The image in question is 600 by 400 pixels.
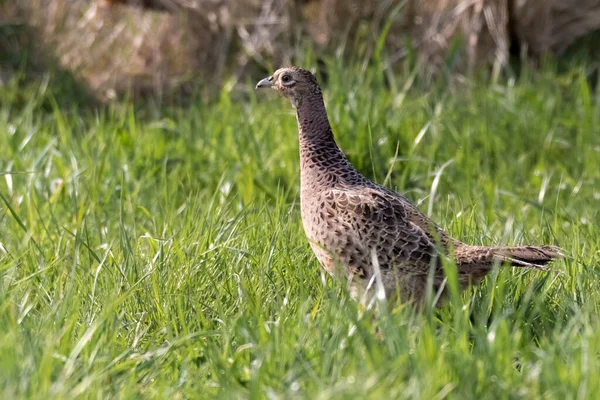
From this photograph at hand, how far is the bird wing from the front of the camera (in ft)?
14.3

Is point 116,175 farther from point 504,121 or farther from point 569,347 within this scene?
point 569,347

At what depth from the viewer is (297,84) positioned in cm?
497

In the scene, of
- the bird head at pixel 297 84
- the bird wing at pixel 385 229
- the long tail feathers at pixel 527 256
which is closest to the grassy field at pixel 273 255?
the long tail feathers at pixel 527 256

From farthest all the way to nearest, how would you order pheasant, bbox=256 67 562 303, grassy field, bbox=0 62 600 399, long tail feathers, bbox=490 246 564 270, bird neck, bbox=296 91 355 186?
bird neck, bbox=296 91 355 186 → pheasant, bbox=256 67 562 303 → long tail feathers, bbox=490 246 564 270 → grassy field, bbox=0 62 600 399

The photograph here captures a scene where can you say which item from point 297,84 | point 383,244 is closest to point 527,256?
point 383,244

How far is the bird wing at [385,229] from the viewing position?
435 centimetres

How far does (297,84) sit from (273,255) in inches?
35.8

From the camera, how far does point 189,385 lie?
11.1ft

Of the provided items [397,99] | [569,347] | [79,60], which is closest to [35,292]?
[569,347]

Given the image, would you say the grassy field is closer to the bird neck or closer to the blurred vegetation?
the bird neck

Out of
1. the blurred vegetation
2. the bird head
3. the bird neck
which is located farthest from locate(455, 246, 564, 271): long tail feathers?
the blurred vegetation

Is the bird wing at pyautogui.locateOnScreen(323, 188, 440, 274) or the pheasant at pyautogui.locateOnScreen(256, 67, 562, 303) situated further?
the bird wing at pyautogui.locateOnScreen(323, 188, 440, 274)

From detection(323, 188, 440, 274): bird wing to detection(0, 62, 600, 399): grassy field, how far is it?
283 mm

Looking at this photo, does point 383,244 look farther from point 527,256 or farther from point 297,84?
point 297,84
